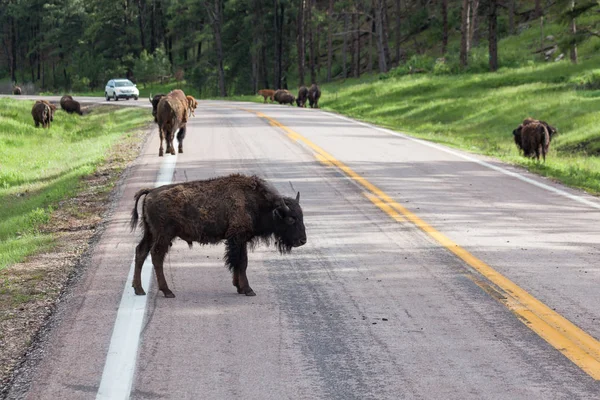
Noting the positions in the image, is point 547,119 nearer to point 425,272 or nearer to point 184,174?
point 184,174

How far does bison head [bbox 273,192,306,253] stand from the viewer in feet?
25.9

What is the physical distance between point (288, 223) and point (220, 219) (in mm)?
612

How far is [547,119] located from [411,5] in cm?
5413

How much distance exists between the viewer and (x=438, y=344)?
20.8 feet

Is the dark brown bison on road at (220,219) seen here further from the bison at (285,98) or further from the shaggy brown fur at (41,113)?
the bison at (285,98)

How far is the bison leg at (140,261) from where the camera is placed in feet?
25.7

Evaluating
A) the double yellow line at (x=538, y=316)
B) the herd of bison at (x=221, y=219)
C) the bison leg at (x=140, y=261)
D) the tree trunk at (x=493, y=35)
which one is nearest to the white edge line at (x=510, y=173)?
the double yellow line at (x=538, y=316)

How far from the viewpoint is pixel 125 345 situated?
6383mm

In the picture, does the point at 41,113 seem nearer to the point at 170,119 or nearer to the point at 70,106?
the point at 70,106

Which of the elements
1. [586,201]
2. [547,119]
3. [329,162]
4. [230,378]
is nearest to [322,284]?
[230,378]

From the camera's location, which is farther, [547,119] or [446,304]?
[547,119]

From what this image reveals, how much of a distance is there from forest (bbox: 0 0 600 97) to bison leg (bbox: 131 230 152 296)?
128 ft

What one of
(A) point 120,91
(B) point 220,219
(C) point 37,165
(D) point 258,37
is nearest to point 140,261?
(B) point 220,219

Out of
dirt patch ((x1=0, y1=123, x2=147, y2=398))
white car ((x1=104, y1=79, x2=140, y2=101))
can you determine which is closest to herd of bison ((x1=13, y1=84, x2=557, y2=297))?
dirt patch ((x1=0, y1=123, x2=147, y2=398))
